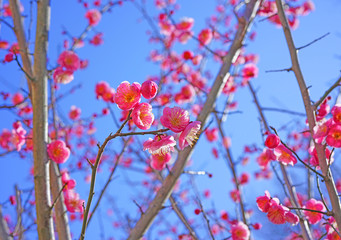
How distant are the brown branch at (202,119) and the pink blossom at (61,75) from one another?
1.12 metres

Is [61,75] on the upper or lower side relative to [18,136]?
upper

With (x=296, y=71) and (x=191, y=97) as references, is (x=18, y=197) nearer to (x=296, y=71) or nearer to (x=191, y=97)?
(x=296, y=71)

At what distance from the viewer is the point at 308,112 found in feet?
5.19

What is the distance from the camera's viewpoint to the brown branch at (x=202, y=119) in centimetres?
191

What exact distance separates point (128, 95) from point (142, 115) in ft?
0.27

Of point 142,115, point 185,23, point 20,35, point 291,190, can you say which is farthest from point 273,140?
point 185,23

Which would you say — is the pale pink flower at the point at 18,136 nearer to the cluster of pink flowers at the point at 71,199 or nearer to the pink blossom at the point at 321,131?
the cluster of pink flowers at the point at 71,199

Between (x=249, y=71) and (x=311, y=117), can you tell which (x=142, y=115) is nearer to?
(x=311, y=117)

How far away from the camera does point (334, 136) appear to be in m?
1.43

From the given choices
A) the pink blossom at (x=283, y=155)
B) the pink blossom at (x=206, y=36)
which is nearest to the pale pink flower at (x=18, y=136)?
the pink blossom at (x=283, y=155)

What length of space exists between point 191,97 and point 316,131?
288 centimetres

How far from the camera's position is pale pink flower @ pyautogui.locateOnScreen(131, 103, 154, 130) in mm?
1092

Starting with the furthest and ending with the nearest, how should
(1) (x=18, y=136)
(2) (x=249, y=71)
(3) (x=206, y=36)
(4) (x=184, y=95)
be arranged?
(4) (x=184, y=95)
(3) (x=206, y=36)
(2) (x=249, y=71)
(1) (x=18, y=136)

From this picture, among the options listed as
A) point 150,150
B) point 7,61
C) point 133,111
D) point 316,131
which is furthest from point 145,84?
point 7,61
